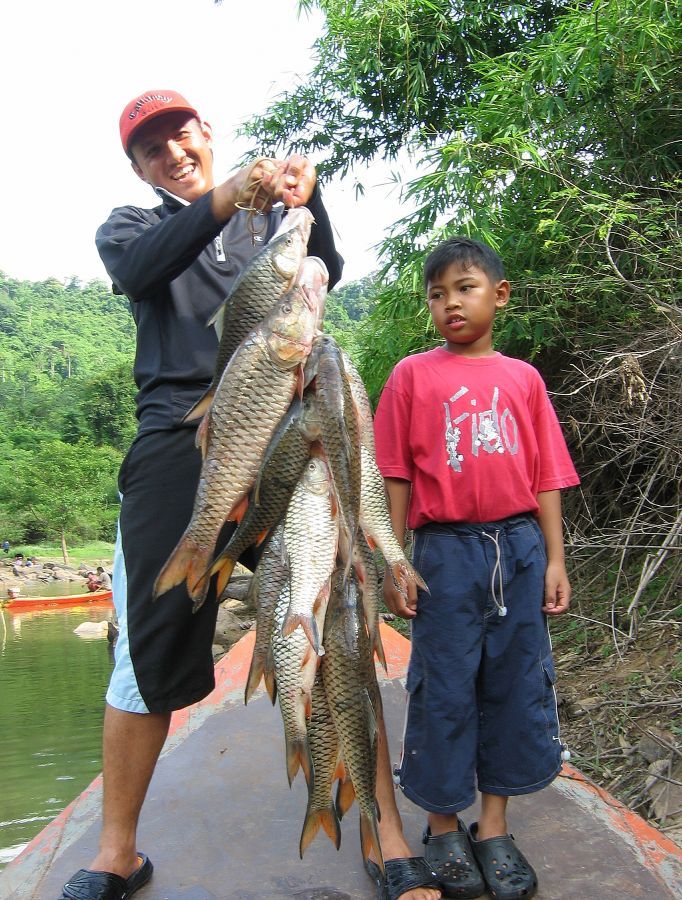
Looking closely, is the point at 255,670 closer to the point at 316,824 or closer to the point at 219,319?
the point at 316,824

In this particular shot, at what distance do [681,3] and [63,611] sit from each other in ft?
70.1

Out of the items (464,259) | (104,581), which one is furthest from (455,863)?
(104,581)

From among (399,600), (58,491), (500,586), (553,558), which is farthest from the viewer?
(58,491)

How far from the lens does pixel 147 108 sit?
2135mm

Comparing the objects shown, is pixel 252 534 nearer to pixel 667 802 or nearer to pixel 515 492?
pixel 515 492

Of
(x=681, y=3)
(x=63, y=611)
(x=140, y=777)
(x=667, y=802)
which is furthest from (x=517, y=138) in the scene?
(x=63, y=611)

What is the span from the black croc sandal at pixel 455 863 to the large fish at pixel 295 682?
0.62 meters

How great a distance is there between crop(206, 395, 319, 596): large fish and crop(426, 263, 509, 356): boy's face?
2.41 ft

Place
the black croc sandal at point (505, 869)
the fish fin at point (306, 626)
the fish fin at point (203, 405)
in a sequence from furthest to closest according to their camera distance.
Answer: the black croc sandal at point (505, 869)
the fish fin at point (203, 405)
the fish fin at point (306, 626)

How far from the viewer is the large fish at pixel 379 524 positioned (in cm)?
185

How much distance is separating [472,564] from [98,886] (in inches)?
48.5

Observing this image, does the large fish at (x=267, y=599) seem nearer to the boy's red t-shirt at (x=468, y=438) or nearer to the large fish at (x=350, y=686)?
the large fish at (x=350, y=686)

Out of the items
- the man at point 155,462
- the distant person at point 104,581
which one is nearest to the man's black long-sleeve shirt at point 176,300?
the man at point 155,462

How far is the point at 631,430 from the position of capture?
5.05 meters
